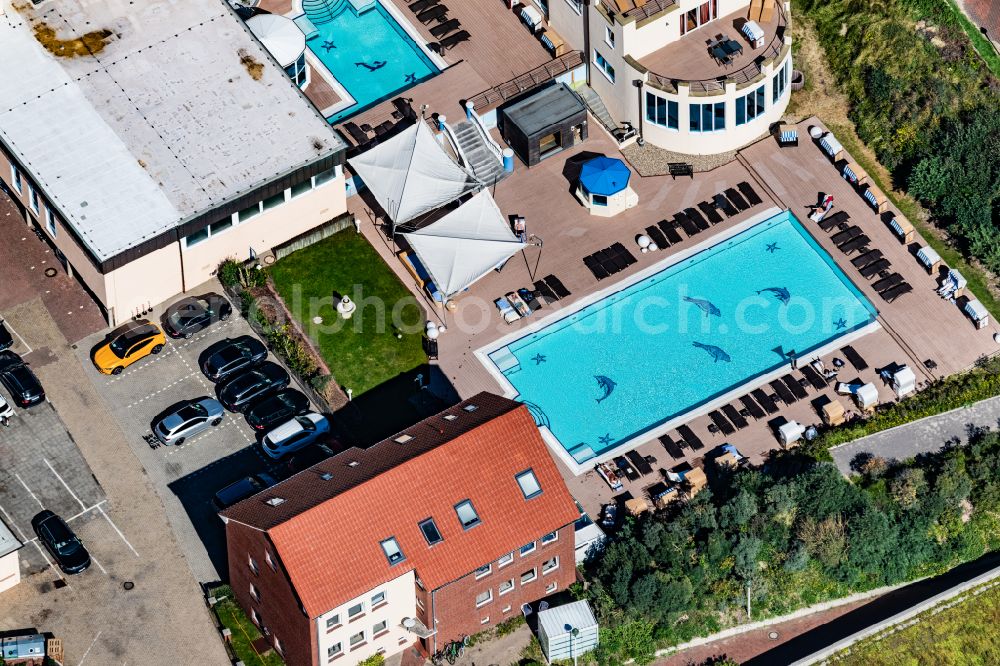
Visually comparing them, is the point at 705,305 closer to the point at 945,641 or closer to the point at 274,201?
the point at 945,641

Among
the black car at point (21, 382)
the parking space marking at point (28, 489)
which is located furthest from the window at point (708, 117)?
the parking space marking at point (28, 489)

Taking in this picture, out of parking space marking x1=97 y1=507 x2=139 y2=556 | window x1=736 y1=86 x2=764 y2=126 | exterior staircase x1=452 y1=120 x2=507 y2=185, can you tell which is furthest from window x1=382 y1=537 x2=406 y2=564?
window x1=736 y1=86 x2=764 y2=126

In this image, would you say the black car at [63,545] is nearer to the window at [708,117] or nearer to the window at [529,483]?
the window at [529,483]

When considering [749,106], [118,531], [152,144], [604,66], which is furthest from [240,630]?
[749,106]

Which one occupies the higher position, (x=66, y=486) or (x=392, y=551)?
(x=66, y=486)

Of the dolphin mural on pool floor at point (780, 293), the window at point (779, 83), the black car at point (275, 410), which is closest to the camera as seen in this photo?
the black car at point (275, 410)

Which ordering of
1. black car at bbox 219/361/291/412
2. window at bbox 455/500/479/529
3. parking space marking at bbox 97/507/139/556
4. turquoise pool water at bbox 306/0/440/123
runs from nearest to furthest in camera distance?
1. window at bbox 455/500/479/529
2. parking space marking at bbox 97/507/139/556
3. black car at bbox 219/361/291/412
4. turquoise pool water at bbox 306/0/440/123

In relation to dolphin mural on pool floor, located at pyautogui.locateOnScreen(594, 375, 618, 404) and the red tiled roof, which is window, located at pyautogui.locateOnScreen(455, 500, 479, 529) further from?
dolphin mural on pool floor, located at pyautogui.locateOnScreen(594, 375, 618, 404)
